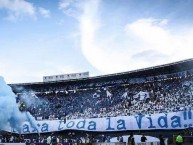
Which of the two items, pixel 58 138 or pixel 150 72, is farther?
pixel 150 72

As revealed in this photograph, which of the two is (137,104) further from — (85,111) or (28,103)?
(28,103)

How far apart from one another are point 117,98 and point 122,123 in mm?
7910

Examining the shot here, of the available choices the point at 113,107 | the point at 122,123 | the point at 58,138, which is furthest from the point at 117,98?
the point at 58,138

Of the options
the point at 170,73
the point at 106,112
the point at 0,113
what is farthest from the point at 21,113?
the point at 170,73

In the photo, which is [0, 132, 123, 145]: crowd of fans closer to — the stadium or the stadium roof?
the stadium

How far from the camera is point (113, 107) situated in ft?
157

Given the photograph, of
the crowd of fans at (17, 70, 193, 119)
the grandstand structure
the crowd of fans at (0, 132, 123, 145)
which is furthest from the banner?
the grandstand structure

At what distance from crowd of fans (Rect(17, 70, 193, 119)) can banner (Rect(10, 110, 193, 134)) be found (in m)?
1.18

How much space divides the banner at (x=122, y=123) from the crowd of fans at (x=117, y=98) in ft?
3.87

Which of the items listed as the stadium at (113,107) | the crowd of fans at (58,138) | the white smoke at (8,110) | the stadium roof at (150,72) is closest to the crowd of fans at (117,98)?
the stadium at (113,107)

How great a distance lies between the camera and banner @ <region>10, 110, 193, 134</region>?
38219mm

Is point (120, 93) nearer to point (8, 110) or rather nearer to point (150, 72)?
point (150, 72)

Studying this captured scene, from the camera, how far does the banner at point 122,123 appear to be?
1505 inches

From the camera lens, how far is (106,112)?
47.6 m
